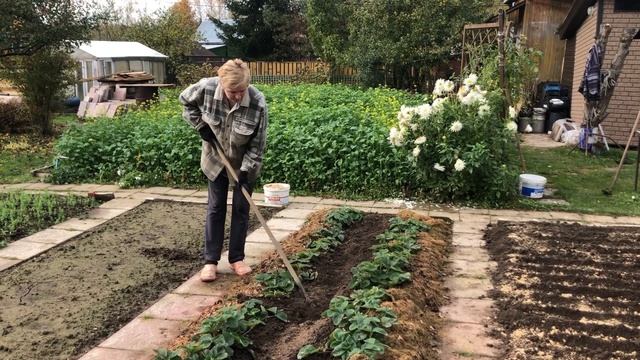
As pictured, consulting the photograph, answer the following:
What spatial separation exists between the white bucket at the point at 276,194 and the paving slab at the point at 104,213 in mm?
1538

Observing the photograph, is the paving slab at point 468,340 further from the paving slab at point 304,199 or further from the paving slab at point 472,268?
the paving slab at point 304,199

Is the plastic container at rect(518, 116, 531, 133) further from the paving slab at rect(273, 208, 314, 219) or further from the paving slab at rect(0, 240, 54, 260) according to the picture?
the paving slab at rect(0, 240, 54, 260)

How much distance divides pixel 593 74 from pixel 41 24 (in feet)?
32.0

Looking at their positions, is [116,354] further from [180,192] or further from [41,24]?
[41,24]

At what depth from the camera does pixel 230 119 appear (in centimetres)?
379

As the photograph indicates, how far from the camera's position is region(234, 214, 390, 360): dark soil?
290 centimetres

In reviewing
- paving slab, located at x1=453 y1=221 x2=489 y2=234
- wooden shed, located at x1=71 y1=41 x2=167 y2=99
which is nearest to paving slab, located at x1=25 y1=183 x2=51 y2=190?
paving slab, located at x1=453 y1=221 x2=489 y2=234

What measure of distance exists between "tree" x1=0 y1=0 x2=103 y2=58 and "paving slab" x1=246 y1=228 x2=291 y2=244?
7181 millimetres

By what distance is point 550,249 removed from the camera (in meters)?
4.57

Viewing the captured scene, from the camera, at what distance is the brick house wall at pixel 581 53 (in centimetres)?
1098

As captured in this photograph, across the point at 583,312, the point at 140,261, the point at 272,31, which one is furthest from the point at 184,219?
the point at 272,31

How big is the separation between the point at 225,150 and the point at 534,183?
405cm

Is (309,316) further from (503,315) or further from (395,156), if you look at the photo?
(395,156)

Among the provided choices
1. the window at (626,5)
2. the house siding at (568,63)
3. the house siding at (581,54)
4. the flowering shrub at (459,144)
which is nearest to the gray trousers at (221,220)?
the flowering shrub at (459,144)
